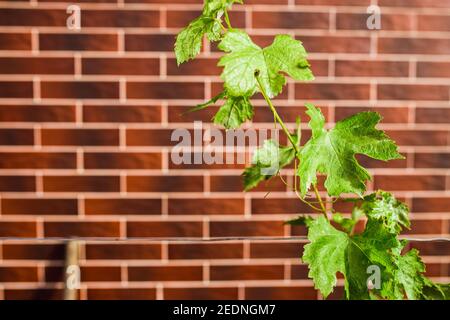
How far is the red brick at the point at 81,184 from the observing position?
1.44 m

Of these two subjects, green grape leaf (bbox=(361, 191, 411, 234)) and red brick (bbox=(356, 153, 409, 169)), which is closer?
green grape leaf (bbox=(361, 191, 411, 234))

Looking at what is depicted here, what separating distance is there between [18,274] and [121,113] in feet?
2.10

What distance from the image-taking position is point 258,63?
0.82 m

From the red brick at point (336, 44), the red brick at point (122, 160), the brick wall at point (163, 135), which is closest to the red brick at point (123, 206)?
the brick wall at point (163, 135)

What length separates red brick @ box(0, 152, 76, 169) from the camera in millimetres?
1428

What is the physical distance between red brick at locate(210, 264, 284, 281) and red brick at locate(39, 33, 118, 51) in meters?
0.82

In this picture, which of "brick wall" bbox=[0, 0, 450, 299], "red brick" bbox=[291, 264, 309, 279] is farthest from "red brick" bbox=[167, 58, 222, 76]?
"red brick" bbox=[291, 264, 309, 279]

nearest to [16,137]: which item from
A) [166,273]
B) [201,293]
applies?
[166,273]

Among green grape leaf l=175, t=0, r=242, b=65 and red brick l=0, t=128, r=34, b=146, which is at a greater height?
green grape leaf l=175, t=0, r=242, b=65

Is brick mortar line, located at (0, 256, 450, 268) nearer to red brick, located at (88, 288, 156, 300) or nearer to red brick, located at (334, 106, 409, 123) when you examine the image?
red brick, located at (88, 288, 156, 300)

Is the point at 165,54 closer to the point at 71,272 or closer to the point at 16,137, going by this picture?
the point at 16,137

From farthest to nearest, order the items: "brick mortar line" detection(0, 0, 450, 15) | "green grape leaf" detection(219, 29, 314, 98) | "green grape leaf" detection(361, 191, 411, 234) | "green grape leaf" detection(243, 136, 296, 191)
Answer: "brick mortar line" detection(0, 0, 450, 15) → "green grape leaf" detection(243, 136, 296, 191) → "green grape leaf" detection(361, 191, 411, 234) → "green grape leaf" detection(219, 29, 314, 98)

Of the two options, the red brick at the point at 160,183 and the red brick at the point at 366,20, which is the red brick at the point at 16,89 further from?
the red brick at the point at 366,20
